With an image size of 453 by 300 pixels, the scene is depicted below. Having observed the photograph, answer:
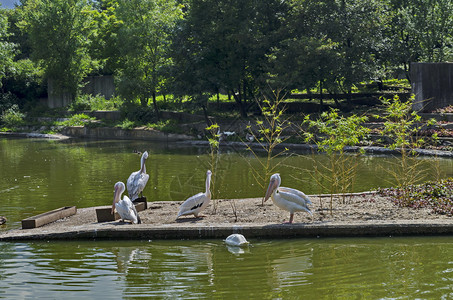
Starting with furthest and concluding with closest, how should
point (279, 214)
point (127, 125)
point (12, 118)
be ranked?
point (12, 118) < point (127, 125) < point (279, 214)

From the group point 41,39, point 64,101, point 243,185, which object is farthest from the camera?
point 64,101

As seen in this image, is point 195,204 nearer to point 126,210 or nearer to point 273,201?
point 126,210

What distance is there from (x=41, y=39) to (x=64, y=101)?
18.1 ft

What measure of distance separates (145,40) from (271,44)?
9.54 meters

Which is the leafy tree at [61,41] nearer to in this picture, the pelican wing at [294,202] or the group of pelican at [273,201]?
the group of pelican at [273,201]

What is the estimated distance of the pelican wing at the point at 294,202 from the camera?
1165 centimetres

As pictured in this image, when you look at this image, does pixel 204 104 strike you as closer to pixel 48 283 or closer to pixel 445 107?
pixel 445 107

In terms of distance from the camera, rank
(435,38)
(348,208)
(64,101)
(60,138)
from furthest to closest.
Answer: (64,101) < (60,138) < (435,38) < (348,208)

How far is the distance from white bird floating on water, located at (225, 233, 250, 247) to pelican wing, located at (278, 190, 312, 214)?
44.7 inches

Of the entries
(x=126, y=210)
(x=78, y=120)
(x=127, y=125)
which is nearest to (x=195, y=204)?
(x=126, y=210)

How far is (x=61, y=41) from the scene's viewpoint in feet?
159

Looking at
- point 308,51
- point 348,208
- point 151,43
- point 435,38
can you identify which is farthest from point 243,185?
point 151,43

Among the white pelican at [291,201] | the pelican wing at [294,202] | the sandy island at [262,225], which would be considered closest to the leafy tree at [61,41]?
the sandy island at [262,225]

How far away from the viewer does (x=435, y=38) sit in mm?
34938
